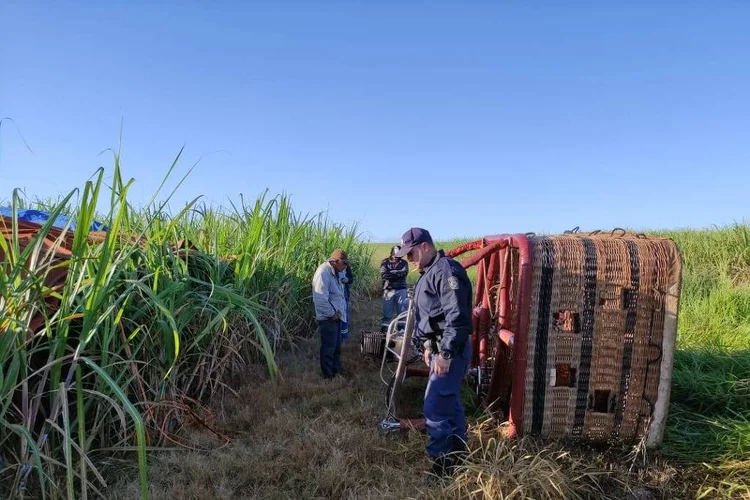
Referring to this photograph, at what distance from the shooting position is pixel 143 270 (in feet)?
12.4

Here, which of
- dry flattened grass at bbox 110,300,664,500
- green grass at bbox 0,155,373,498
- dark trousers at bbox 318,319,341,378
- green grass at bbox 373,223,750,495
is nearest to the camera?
green grass at bbox 0,155,373,498

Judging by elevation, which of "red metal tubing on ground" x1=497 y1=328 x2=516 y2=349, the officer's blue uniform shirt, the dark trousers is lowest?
the dark trousers

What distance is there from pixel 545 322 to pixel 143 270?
3.14 metres

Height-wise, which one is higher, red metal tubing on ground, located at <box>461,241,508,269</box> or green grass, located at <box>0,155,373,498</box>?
red metal tubing on ground, located at <box>461,241,508,269</box>


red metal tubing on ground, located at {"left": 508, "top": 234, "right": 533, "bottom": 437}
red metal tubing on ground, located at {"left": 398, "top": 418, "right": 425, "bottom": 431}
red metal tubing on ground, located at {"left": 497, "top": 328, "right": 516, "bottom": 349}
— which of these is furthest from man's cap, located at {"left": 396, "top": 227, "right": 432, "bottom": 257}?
red metal tubing on ground, located at {"left": 398, "top": 418, "right": 425, "bottom": 431}

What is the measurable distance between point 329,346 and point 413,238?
2.42m

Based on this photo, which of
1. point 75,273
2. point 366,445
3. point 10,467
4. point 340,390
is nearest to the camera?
point 10,467

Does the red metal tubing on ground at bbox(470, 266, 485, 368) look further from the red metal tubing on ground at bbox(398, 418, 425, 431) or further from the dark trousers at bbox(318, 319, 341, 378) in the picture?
the dark trousers at bbox(318, 319, 341, 378)

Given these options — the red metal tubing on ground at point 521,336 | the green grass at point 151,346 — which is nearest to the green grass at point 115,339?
the green grass at point 151,346

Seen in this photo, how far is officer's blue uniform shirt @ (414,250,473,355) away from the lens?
3.17 meters

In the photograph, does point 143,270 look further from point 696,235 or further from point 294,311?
point 696,235

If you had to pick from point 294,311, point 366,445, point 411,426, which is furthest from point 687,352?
point 294,311

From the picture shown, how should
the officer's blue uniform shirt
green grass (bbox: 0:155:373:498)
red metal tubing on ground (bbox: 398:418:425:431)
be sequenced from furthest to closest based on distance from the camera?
red metal tubing on ground (bbox: 398:418:425:431) < the officer's blue uniform shirt < green grass (bbox: 0:155:373:498)

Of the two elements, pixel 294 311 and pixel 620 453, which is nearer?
pixel 620 453
